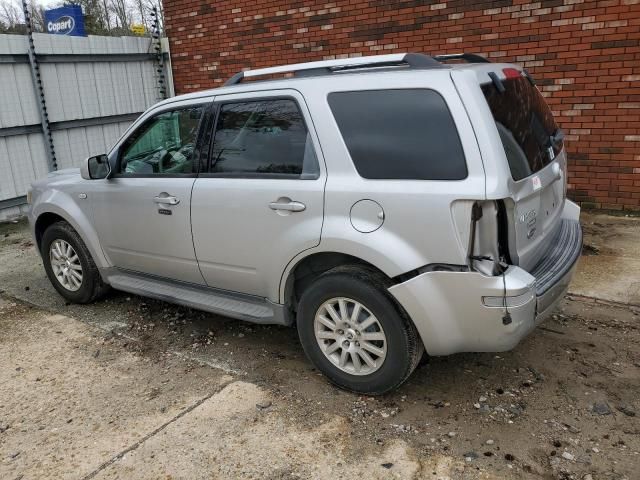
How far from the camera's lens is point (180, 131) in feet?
13.3

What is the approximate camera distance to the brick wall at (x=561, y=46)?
611cm

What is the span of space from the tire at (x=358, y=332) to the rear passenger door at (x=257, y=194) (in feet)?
0.92

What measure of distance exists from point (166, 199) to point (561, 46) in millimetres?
4878

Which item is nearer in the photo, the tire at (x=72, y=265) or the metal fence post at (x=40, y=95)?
the tire at (x=72, y=265)

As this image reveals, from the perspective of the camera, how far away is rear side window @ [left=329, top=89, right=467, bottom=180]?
9.27ft

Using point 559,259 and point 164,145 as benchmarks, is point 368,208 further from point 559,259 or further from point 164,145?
point 164,145

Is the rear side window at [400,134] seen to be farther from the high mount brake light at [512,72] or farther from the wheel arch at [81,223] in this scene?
the wheel arch at [81,223]

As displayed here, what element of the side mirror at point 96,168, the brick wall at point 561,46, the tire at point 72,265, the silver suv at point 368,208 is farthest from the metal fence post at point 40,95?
the silver suv at point 368,208

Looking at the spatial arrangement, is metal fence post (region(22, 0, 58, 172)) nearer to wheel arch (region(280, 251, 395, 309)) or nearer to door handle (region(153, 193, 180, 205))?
door handle (region(153, 193, 180, 205))

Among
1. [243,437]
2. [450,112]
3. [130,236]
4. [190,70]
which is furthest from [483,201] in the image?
[190,70]

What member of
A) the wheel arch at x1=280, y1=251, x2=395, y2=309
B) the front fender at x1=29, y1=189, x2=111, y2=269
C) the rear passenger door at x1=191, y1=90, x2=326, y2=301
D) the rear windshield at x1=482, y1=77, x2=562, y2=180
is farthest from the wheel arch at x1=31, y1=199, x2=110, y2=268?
the rear windshield at x1=482, y1=77, x2=562, y2=180

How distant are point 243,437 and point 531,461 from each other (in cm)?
146

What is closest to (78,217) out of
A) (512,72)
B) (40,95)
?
(512,72)

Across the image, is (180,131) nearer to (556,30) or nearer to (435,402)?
(435,402)
